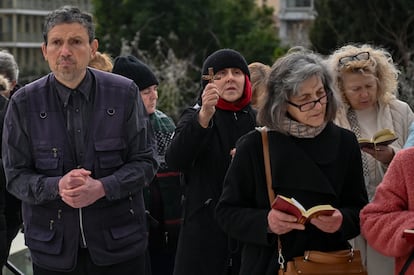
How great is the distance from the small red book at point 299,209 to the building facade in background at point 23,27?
53.0 metres

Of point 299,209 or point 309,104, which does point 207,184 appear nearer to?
point 309,104

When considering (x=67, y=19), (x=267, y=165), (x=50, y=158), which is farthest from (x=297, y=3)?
(x=267, y=165)

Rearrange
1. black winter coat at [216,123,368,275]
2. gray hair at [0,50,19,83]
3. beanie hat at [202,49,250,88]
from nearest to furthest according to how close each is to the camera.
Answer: black winter coat at [216,123,368,275]
beanie hat at [202,49,250,88]
gray hair at [0,50,19,83]

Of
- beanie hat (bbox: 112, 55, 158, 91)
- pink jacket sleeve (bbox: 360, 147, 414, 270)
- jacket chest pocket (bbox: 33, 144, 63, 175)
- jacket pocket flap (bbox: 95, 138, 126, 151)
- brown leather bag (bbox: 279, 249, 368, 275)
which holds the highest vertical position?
beanie hat (bbox: 112, 55, 158, 91)

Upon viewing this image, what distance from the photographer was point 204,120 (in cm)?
441

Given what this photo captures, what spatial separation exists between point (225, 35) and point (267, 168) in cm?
3044

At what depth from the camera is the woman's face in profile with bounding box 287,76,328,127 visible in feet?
11.6

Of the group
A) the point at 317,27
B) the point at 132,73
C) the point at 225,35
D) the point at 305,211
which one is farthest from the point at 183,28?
the point at 305,211

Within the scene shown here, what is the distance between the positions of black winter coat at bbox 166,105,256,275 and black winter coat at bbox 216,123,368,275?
893 millimetres

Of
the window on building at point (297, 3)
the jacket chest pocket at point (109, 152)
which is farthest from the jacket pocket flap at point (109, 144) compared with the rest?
the window on building at point (297, 3)

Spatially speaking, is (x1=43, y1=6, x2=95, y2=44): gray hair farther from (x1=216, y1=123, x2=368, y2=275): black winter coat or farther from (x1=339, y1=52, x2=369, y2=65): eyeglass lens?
(x1=339, y1=52, x2=369, y2=65): eyeglass lens

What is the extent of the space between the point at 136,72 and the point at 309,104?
206 cm

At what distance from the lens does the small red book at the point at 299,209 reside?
3.24 m

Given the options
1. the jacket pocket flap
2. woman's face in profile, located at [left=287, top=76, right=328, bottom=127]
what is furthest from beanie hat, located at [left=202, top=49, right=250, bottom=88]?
woman's face in profile, located at [left=287, top=76, right=328, bottom=127]
